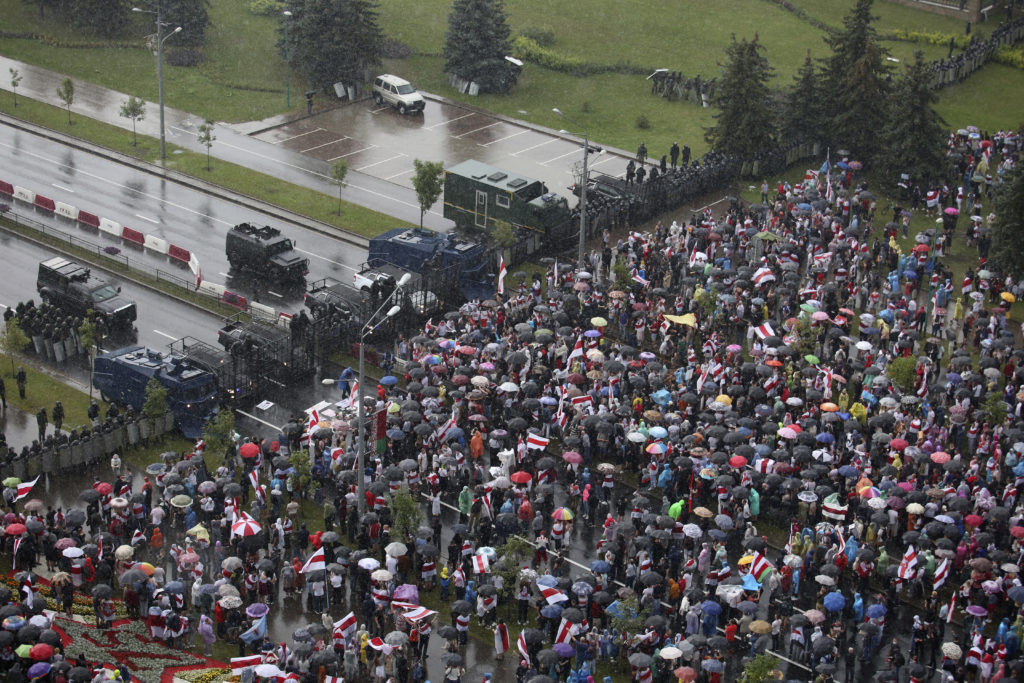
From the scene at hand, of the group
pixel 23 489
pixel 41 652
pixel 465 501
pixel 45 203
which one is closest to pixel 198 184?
pixel 45 203

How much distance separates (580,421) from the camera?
48250 millimetres

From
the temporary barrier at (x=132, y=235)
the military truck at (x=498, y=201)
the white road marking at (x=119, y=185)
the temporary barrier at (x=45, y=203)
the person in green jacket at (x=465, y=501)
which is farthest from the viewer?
the white road marking at (x=119, y=185)

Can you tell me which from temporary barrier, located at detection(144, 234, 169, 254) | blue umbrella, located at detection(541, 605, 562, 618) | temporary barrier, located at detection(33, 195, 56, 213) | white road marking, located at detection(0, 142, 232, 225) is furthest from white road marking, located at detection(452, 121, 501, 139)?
blue umbrella, located at detection(541, 605, 562, 618)

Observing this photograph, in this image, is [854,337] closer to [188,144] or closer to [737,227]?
[737,227]

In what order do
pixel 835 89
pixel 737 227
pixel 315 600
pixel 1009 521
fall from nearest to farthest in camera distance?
pixel 315 600 < pixel 1009 521 < pixel 737 227 < pixel 835 89

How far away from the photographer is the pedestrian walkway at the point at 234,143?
70.3m

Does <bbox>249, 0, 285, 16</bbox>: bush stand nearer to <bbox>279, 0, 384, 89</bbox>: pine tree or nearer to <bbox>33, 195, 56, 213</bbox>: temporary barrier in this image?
<bbox>279, 0, 384, 89</bbox>: pine tree

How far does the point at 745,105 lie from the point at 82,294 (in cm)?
3669

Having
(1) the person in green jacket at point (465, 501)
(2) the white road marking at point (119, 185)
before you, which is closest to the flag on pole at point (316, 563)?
(1) the person in green jacket at point (465, 501)

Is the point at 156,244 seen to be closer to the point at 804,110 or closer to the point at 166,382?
the point at 166,382

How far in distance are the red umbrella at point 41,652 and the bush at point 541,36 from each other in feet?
220

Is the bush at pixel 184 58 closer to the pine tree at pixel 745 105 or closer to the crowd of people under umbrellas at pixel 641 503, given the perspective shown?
the pine tree at pixel 745 105

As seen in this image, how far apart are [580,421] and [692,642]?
535 inches

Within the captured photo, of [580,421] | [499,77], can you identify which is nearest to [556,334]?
[580,421]
